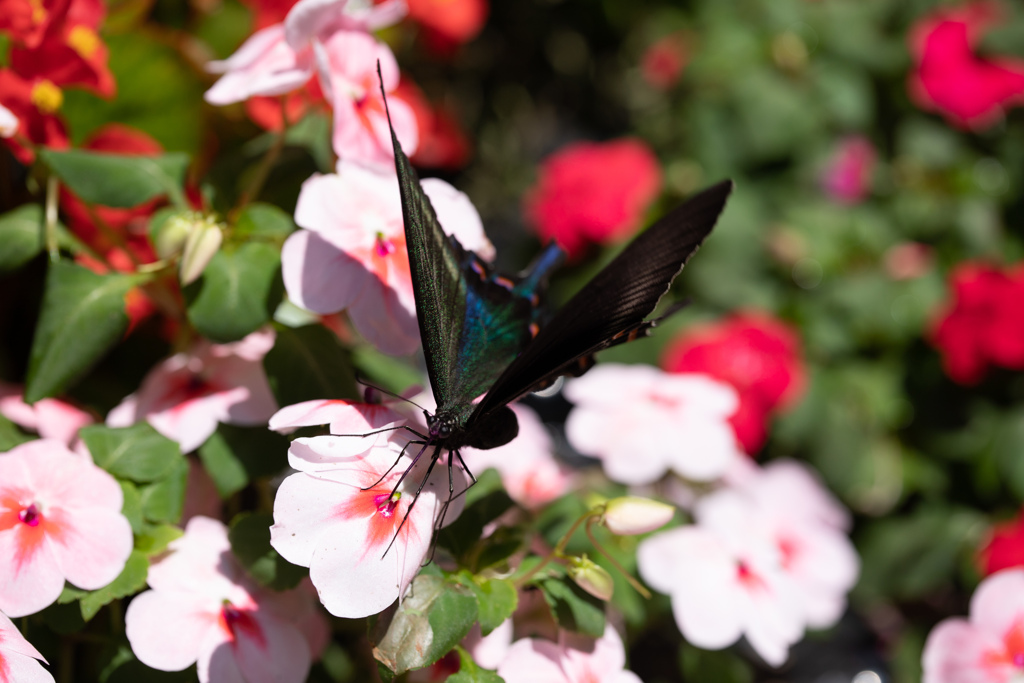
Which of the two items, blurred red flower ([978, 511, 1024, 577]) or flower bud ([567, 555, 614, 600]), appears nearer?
flower bud ([567, 555, 614, 600])

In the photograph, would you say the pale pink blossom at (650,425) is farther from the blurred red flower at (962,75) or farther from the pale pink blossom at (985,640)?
the blurred red flower at (962,75)

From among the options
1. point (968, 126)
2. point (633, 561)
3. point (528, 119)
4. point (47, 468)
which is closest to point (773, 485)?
point (633, 561)

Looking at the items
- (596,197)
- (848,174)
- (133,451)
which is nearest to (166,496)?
(133,451)

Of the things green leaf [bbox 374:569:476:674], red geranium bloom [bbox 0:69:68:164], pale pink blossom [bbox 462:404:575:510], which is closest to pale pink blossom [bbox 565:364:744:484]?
pale pink blossom [bbox 462:404:575:510]

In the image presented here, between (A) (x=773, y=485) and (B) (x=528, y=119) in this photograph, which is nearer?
(A) (x=773, y=485)

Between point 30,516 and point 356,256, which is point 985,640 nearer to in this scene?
point 356,256

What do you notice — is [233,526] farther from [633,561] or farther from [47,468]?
[633,561]

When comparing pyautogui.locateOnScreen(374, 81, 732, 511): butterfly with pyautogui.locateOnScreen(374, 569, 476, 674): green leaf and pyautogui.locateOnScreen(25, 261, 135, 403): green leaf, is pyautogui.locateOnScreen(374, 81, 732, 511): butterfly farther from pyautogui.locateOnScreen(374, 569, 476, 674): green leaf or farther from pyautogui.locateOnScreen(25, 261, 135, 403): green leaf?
pyautogui.locateOnScreen(25, 261, 135, 403): green leaf
